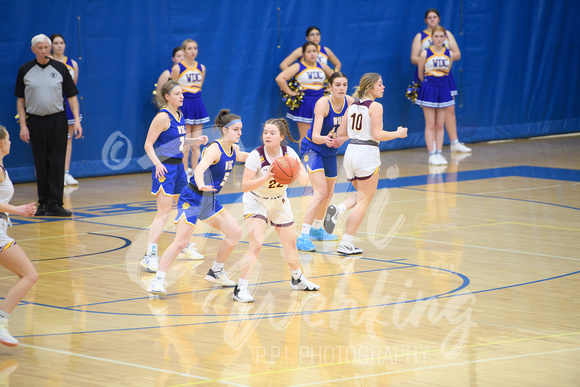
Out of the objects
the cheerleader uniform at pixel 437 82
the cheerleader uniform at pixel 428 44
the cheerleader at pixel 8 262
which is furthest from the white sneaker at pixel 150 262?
the cheerleader uniform at pixel 428 44

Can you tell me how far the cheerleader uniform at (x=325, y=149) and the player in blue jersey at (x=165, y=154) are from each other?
1.57 m

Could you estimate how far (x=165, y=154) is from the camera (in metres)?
8.97

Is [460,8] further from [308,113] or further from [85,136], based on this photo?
[85,136]

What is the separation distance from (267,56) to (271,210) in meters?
9.59

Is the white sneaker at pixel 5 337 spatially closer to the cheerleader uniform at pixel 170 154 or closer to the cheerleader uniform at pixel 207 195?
the cheerleader uniform at pixel 207 195

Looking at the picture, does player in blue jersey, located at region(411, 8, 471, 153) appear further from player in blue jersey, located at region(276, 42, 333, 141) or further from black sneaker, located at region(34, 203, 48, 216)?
black sneaker, located at region(34, 203, 48, 216)

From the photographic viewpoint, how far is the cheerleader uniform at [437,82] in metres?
17.0

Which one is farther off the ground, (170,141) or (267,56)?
(267,56)

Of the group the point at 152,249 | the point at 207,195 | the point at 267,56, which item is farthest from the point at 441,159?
the point at 207,195

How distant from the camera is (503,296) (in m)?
7.70

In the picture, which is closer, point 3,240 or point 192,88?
point 3,240

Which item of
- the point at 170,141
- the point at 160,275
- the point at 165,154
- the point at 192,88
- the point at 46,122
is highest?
the point at 170,141

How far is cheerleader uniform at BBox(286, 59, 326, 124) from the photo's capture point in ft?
53.4

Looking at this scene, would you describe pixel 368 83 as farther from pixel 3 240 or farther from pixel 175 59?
pixel 175 59
